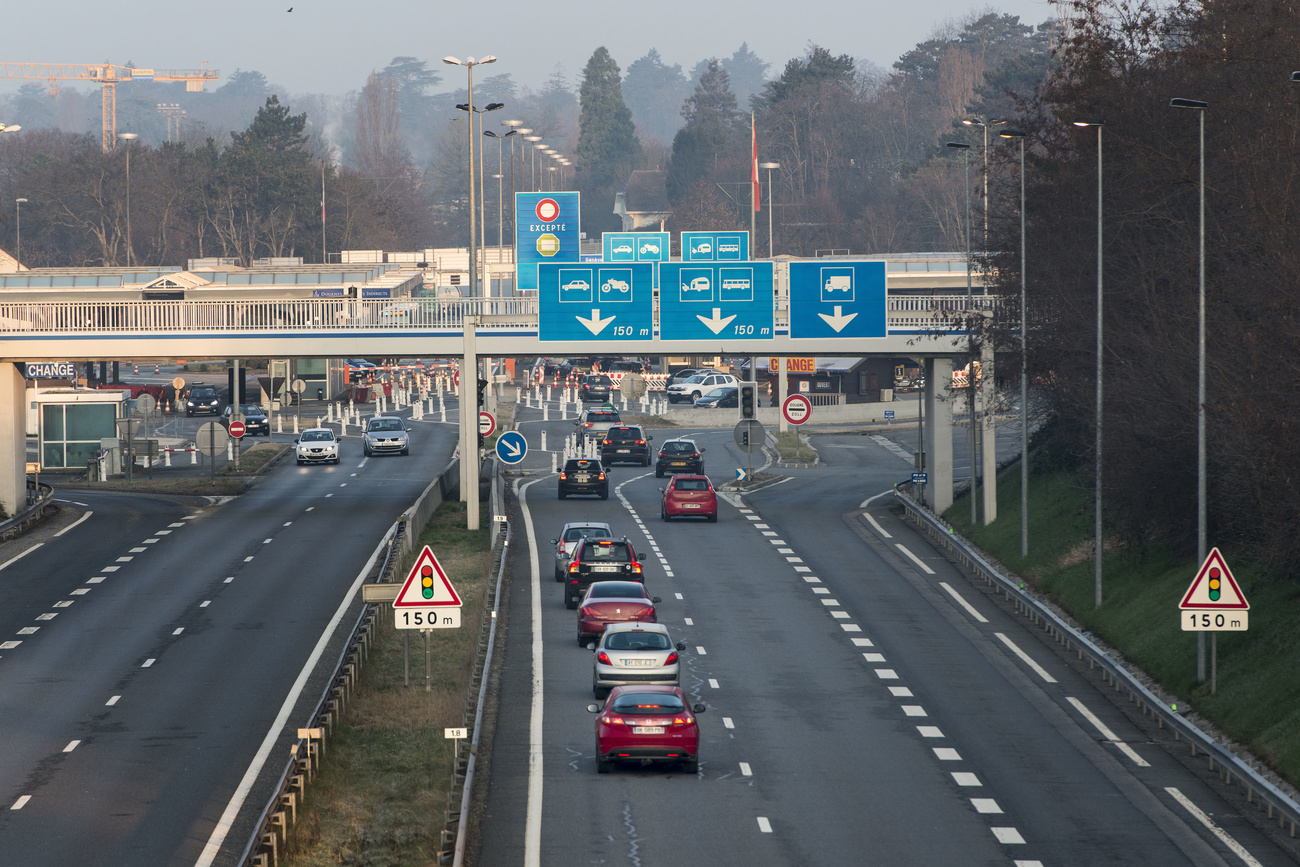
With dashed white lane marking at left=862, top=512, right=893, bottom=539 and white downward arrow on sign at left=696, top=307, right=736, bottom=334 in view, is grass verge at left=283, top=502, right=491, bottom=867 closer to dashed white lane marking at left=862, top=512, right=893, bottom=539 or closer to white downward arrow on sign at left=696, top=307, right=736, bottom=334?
white downward arrow on sign at left=696, top=307, right=736, bottom=334

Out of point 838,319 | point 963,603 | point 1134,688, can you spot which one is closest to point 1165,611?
point 1134,688

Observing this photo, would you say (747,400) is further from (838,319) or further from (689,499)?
(838,319)

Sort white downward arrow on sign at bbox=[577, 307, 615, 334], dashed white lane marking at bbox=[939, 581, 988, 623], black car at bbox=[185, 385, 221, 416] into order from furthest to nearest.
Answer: black car at bbox=[185, 385, 221, 416] < white downward arrow on sign at bbox=[577, 307, 615, 334] < dashed white lane marking at bbox=[939, 581, 988, 623]

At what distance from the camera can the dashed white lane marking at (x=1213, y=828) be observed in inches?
763

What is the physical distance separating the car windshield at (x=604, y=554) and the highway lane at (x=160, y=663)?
5.60 metres

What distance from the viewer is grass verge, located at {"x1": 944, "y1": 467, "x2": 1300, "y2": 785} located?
24.5 metres

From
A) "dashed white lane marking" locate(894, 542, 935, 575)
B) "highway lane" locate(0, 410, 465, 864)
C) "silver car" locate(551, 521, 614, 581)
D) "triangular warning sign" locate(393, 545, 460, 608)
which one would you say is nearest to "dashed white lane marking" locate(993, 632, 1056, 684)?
"dashed white lane marking" locate(894, 542, 935, 575)

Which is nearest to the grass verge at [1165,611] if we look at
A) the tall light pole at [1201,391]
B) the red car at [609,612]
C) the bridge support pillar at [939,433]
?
the tall light pole at [1201,391]

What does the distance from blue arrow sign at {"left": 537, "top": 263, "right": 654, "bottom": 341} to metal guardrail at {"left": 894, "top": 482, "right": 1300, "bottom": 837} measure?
10.3 m

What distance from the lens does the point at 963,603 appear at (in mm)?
37719

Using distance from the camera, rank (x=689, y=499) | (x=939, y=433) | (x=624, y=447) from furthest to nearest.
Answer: (x=624, y=447), (x=939, y=433), (x=689, y=499)

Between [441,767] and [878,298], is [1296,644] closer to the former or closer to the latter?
[441,767]

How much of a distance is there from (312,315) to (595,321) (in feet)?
30.0

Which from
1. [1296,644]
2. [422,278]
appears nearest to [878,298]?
[1296,644]
